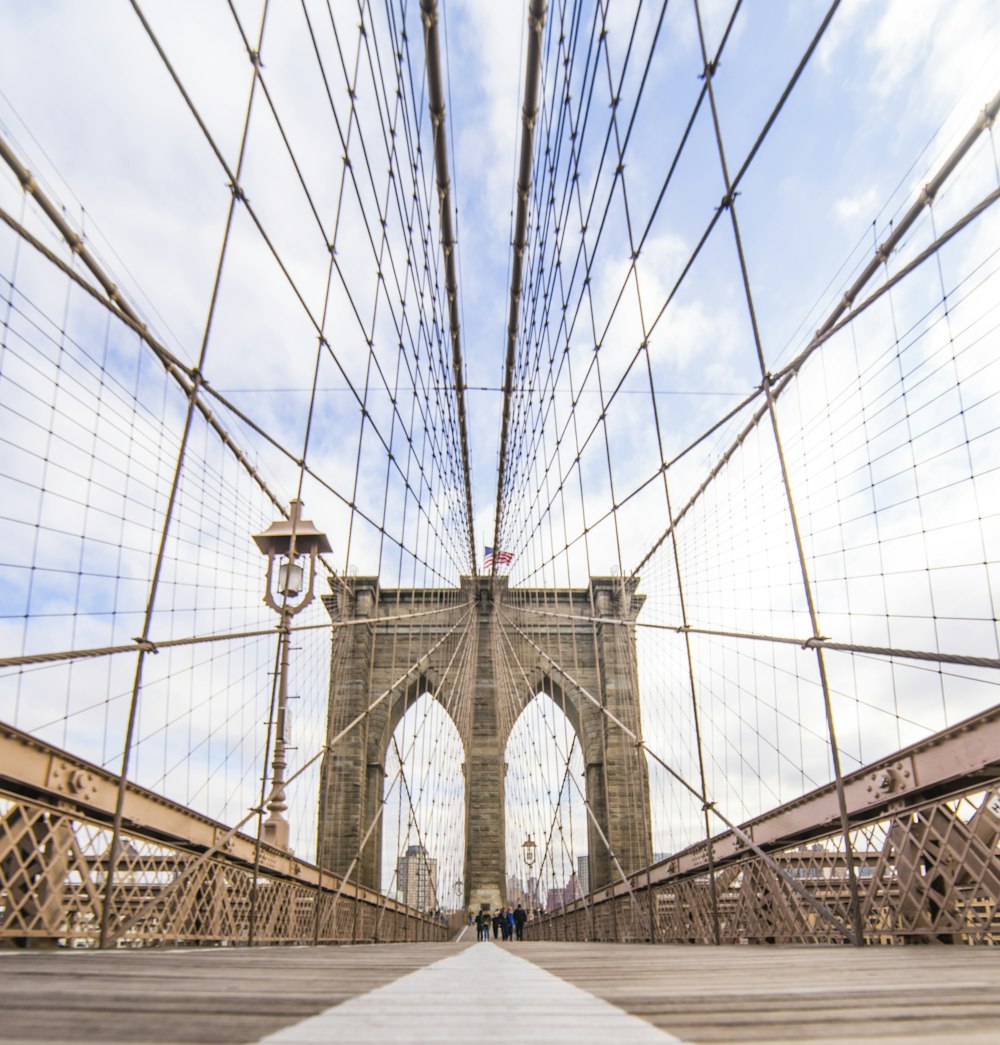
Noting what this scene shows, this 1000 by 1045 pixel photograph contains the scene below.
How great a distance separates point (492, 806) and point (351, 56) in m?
18.0

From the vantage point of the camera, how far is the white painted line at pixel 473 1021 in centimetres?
55

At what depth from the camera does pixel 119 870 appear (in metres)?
6.35

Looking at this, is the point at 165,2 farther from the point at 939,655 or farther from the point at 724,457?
the point at 724,457

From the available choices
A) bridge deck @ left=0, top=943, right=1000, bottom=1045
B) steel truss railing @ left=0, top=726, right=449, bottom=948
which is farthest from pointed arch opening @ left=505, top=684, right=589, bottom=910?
bridge deck @ left=0, top=943, right=1000, bottom=1045

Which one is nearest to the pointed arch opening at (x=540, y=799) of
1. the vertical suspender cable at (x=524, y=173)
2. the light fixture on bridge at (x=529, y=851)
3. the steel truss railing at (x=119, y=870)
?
the light fixture on bridge at (x=529, y=851)

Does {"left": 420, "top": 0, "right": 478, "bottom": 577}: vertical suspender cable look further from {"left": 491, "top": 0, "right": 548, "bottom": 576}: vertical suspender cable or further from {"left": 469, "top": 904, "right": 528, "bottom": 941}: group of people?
{"left": 469, "top": 904, "right": 528, "bottom": 941}: group of people

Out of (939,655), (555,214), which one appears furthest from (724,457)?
(939,655)

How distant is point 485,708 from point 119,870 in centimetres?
1729

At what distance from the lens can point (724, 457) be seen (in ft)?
31.0

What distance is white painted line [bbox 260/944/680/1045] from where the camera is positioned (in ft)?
1.79

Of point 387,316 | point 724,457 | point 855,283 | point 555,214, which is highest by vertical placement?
point 555,214

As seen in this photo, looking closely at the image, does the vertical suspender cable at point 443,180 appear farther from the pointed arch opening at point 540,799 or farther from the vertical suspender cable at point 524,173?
the pointed arch opening at point 540,799

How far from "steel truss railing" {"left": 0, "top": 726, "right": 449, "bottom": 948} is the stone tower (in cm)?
1183

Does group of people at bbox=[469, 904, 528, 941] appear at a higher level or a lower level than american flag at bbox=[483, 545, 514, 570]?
lower
